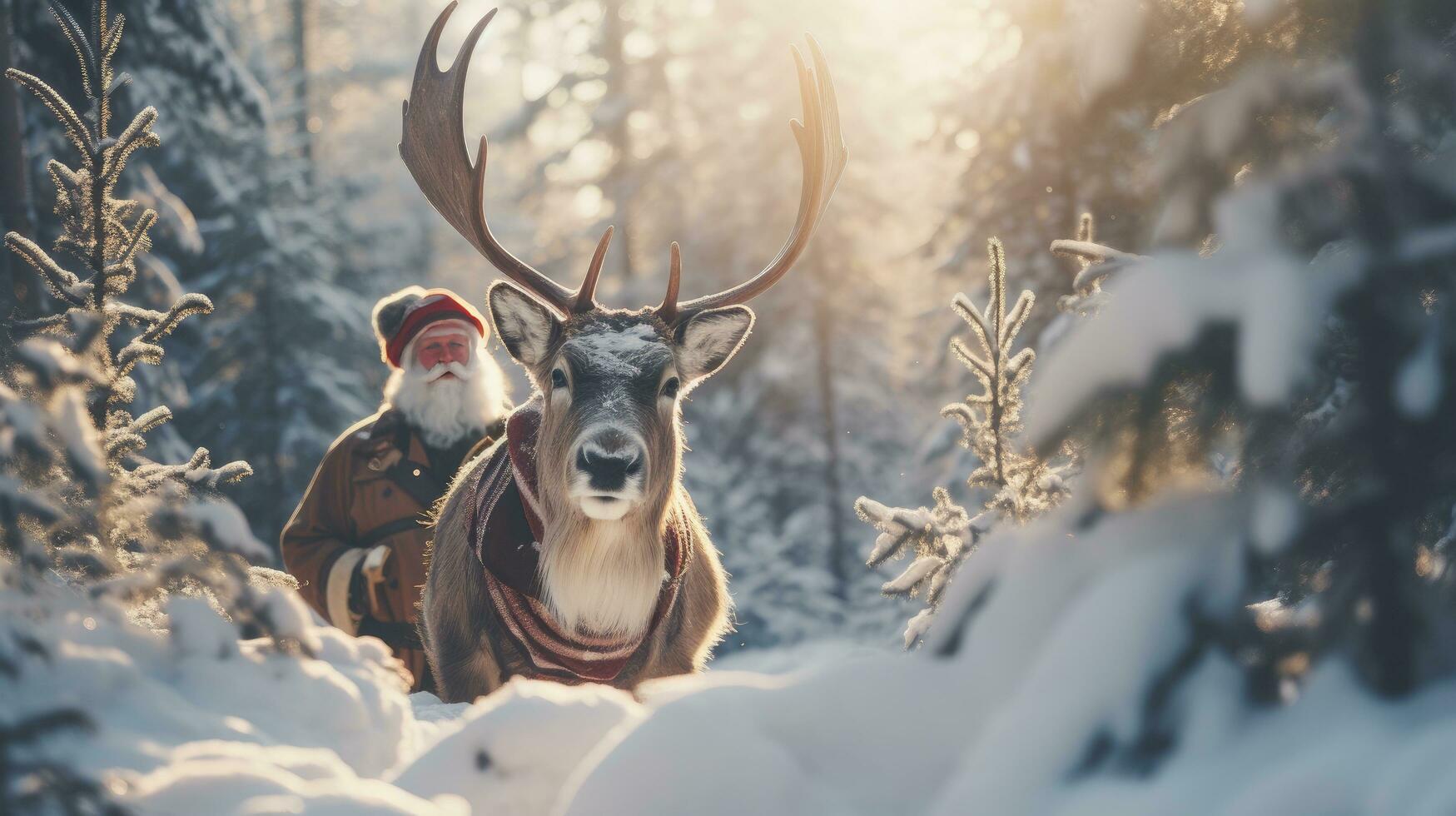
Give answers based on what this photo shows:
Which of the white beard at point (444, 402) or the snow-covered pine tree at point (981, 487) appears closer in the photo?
the snow-covered pine tree at point (981, 487)

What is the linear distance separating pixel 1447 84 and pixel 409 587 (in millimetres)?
5667

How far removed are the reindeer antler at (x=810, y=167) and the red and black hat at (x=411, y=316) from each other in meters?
1.98

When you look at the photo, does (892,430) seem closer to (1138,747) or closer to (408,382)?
(408,382)

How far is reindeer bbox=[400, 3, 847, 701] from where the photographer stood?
4668 millimetres

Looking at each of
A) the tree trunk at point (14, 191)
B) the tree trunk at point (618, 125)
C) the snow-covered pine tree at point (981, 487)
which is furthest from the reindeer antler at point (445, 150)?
the tree trunk at point (618, 125)

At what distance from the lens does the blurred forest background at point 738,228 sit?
571 inches

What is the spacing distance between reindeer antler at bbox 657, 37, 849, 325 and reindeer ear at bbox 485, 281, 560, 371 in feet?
2.08

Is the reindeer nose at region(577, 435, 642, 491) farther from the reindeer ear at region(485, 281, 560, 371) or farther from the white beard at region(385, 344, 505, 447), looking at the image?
the white beard at region(385, 344, 505, 447)

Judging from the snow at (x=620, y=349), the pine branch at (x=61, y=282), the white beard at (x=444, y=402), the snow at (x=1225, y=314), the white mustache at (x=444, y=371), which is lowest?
the white beard at (x=444, y=402)

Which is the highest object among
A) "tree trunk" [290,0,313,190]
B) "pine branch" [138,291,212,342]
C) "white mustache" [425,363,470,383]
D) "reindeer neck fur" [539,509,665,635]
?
"tree trunk" [290,0,313,190]

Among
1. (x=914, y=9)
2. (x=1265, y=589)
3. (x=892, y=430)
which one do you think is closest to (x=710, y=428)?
(x=892, y=430)

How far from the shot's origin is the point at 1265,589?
221 cm

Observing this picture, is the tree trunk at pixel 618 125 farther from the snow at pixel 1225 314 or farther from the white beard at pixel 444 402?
the snow at pixel 1225 314

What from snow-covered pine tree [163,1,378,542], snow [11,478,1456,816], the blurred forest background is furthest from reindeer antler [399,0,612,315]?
snow-covered pine tree [163,1,378,542]
